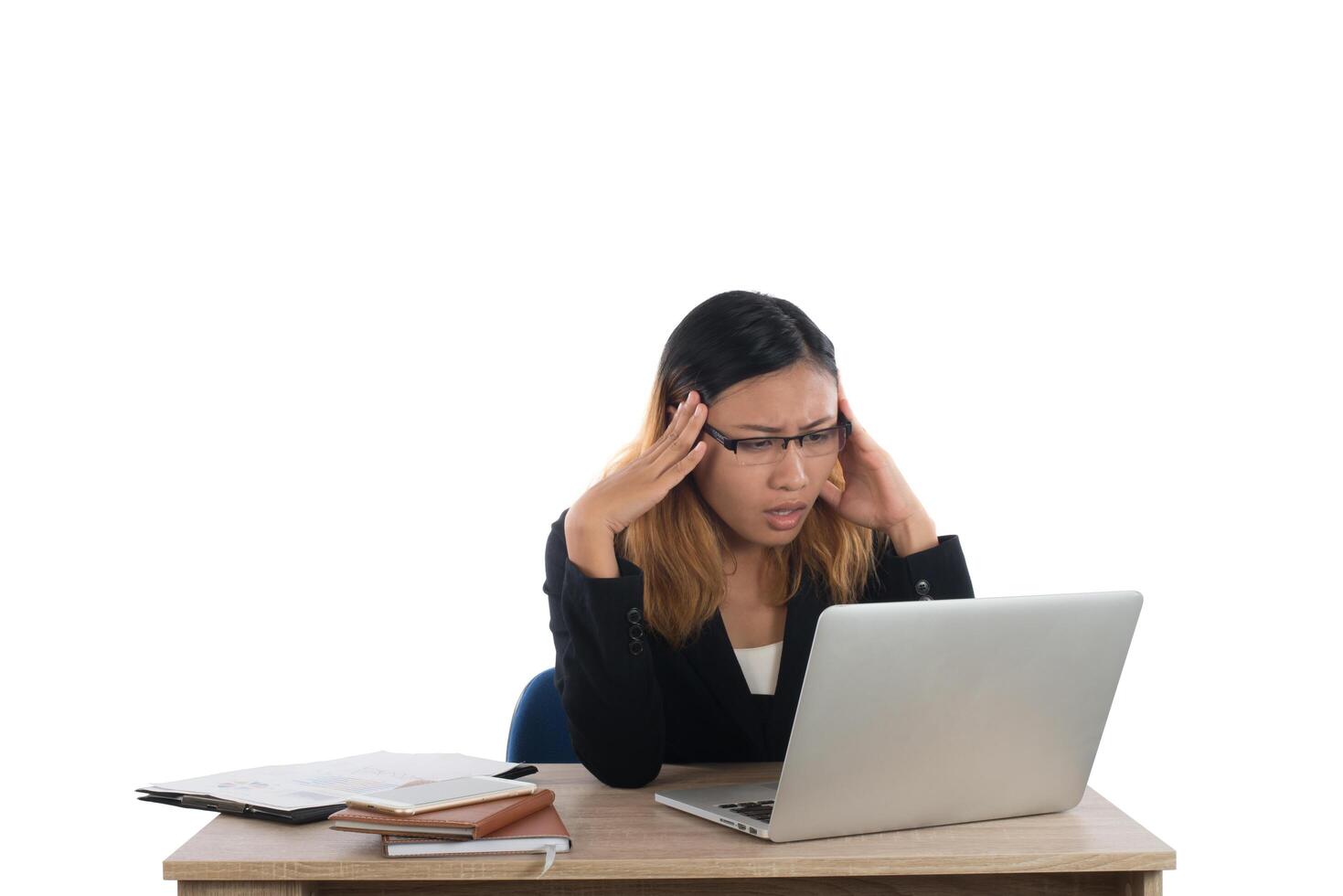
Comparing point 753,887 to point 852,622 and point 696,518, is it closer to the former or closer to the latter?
point 852,622

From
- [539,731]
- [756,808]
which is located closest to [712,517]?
[539,731]

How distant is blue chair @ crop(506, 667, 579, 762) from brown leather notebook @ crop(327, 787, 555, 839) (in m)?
0.82

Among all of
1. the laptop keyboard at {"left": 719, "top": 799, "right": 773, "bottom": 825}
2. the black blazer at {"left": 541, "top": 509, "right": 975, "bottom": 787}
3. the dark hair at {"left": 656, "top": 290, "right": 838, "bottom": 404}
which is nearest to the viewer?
the laptop keyboard at {"left": 719, "top": 799, "right": 773, "bottom": 825}

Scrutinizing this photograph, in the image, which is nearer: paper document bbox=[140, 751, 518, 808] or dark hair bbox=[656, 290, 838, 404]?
paper document bbox=[140, 751, 518, 808]

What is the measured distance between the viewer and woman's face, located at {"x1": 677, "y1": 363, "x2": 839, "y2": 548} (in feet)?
7.07

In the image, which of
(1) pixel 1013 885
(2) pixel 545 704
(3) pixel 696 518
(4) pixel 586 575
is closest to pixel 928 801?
(1) pixel 1013 885

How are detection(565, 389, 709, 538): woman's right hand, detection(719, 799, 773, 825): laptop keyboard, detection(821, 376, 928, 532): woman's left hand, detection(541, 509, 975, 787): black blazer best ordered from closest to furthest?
detection(719, 799, 773, 825): laptop keyboard, detection(541, 509, 975, 787): black blazer, detection(565, 389, 709, 538): woman's right hand, detection(821, 376, 928, 532): woman's left hand

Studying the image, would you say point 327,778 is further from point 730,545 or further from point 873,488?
point 873,488

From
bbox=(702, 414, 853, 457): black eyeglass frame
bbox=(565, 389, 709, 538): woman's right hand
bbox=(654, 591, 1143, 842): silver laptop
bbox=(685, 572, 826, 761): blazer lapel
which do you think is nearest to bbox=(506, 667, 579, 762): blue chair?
bbox=(685, 572, 826, 761): blazer lapel

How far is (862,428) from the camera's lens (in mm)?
2322

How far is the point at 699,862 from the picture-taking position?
1.49m

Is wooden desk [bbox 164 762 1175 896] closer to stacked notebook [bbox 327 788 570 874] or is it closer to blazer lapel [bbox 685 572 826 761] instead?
stacked notebook [bbox 327 788 570 874]

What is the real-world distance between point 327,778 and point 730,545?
86 cm

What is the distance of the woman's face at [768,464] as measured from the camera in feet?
7.07
